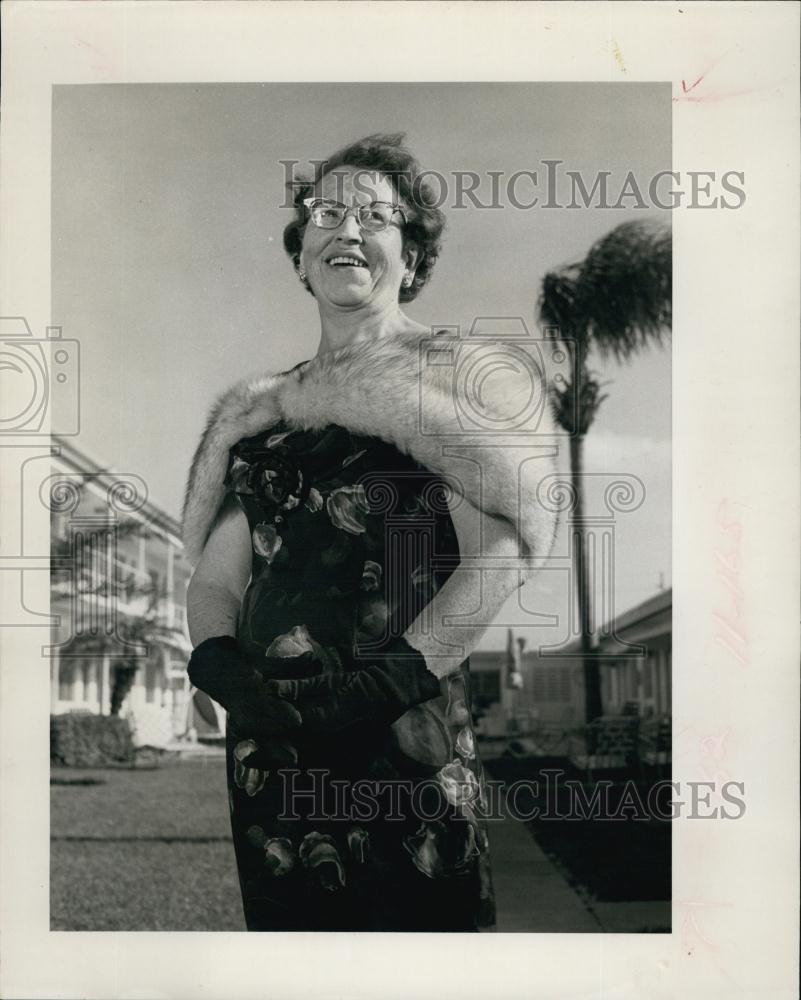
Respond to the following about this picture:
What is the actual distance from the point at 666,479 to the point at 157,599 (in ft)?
5.57

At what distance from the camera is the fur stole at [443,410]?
12.5ft

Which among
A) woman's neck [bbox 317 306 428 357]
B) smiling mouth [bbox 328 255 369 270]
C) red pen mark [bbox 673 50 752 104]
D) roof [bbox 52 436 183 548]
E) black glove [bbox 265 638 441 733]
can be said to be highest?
red pen mark [bbox 673 50 752 104]

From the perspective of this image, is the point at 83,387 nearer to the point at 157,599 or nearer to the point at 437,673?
the point at 157,599

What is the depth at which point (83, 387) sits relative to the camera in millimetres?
3975

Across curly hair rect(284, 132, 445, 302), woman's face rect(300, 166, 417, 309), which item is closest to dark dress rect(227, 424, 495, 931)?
woman's face rect(300, 166, 417, 309)

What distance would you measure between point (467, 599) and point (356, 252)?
1180 millimetres

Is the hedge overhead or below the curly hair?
below

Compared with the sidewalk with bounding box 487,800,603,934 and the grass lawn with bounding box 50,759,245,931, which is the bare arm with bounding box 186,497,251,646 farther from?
the sidewalk with bounding box 487,800,603,934

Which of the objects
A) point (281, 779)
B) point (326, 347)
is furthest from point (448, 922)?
point (326, 347)

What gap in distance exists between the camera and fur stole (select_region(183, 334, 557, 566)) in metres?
3.81

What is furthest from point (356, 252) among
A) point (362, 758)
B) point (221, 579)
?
point (362, 758)

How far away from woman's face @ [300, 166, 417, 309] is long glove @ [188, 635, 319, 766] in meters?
1.17

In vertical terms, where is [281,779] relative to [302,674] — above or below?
below

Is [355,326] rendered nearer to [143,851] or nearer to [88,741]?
[88,741]
